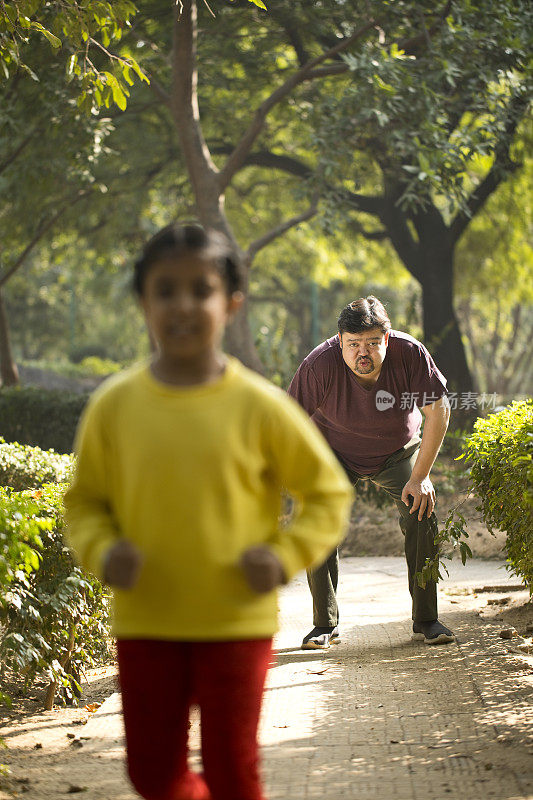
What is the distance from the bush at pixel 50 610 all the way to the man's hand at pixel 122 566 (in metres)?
1.70

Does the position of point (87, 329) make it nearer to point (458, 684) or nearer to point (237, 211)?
point (237, 211)

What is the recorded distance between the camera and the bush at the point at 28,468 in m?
7.17

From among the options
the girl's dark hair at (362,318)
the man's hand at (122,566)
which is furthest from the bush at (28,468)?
the man's hand at (122,566)

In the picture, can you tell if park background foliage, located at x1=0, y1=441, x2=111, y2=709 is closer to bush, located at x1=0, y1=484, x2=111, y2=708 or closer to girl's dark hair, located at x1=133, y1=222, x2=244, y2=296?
bush, located at x1=0, y1=484, x2=111, y2=708

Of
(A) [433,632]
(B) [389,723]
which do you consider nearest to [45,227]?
(A) [433,632]

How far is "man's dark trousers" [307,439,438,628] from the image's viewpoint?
5730 millimetres

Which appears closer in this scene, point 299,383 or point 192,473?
point 192,473

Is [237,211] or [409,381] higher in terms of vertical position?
[237,211]

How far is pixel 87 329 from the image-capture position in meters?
47.8

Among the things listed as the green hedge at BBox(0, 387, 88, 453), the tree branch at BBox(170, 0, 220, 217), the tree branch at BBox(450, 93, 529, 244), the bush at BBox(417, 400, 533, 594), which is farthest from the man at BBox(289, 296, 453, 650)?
the green hedge at BBox(0, 387, 88, 453)

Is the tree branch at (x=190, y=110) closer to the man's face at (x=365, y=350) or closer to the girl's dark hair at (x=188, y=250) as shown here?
the man's face at (x=365, y=350)

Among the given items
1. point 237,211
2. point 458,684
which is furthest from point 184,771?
point 237,211

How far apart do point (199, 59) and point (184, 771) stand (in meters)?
12.9

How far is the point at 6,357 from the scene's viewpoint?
17000mm
